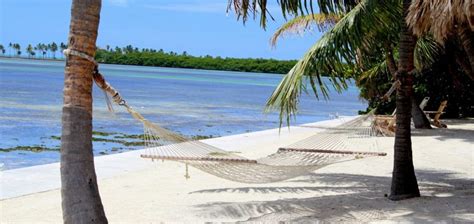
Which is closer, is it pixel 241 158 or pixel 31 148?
pixel 241 158

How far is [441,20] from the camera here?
209 inches

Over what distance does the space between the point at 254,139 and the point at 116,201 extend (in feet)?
22.3

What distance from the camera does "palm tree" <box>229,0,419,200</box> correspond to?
21.6 feet

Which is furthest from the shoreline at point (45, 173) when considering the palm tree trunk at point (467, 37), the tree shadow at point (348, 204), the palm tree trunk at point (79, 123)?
the palm tree trunk at point (467, 37)

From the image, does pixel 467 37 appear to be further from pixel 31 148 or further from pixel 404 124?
pixel 31 148

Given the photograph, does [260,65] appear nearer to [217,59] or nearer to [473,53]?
[217,59]

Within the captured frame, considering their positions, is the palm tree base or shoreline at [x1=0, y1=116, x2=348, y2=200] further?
shoreline at [x1=0, y1=116, x2=348, y2=200]

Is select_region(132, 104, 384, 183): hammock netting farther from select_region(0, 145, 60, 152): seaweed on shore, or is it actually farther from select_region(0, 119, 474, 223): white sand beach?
select_region(0, 145, 60, 152): seaweed on shore

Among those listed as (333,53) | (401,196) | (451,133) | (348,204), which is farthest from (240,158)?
(451,133)

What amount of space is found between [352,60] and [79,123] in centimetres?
348

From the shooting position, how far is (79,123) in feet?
13.3

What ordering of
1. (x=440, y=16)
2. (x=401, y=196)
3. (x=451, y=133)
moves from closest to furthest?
(x=440, y=16), (x=401, y=196), (x=451, y=133)

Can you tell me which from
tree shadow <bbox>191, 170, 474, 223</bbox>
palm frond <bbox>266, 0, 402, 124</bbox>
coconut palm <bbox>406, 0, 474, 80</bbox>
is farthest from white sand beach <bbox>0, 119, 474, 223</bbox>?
coconut palm <bbox>406, 0, 474, 80</bbox>

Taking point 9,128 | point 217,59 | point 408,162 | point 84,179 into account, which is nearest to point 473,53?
point 408,162
